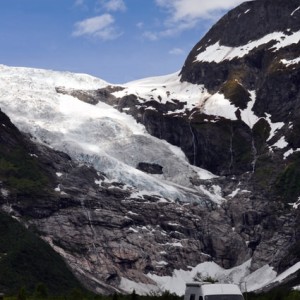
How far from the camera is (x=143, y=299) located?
143m

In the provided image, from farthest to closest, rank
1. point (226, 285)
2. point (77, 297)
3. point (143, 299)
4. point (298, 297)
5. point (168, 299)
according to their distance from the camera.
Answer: point (143, 299) → point (77, 297) → point (168, 299) → point (298, 297) → point (226, 285)

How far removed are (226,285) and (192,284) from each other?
3951mm

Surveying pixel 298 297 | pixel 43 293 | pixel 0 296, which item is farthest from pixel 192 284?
pixel 43 293

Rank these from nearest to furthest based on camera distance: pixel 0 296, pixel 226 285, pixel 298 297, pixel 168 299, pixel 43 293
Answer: pixel 226 285, pixel 0 296, pixel 298 297, pixel 168 299, pixel 43 293

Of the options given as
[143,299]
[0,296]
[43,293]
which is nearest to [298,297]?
[0,296]

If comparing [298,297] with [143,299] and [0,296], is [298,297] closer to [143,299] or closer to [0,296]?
[0,296]

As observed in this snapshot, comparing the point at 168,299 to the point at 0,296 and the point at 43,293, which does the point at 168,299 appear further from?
the point at 43,293

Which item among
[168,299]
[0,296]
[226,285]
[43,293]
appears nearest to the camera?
[226,285]

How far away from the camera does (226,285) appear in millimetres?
52406

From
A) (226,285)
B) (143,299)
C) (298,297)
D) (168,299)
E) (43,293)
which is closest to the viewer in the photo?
(226,285)

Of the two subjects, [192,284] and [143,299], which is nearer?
[192,284]

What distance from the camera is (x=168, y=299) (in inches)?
4097

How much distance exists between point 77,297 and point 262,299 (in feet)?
110

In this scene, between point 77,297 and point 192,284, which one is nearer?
point 192,284
